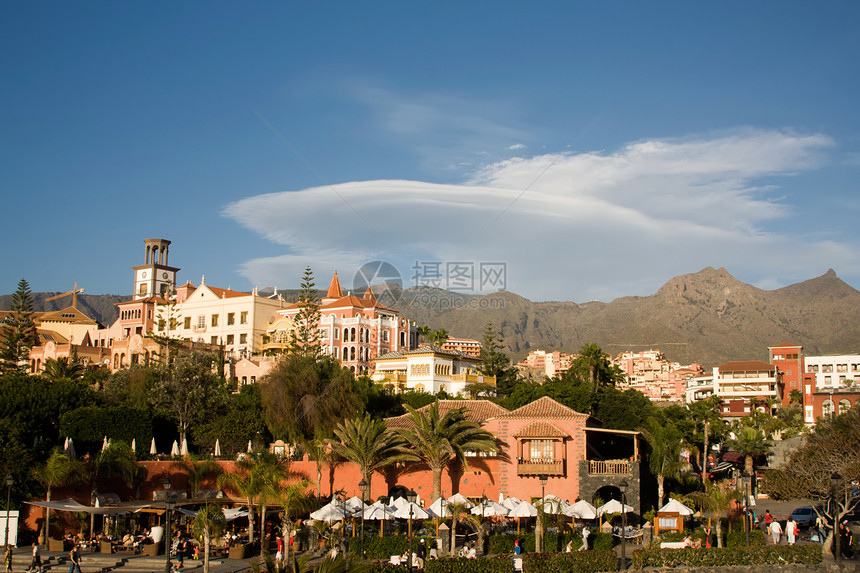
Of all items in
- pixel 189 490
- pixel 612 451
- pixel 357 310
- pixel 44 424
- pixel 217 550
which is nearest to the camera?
pixel 217 550

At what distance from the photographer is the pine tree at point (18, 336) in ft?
190

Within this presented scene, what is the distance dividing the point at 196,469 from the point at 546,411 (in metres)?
15.3

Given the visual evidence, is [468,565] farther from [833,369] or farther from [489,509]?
[833,369]

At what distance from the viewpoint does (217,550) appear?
89.2 feet

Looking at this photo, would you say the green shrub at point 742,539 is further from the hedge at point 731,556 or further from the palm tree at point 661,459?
the palm tree at point 661,459

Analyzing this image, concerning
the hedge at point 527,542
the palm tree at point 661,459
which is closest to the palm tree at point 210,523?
the hedge at point 527,542

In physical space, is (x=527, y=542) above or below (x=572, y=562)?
below

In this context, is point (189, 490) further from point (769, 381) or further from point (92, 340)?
point (769, 381)

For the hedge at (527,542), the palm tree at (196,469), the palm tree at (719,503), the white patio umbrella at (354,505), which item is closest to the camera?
the hedge at (527,542)

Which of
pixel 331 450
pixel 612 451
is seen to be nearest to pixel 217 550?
pixel 331 450

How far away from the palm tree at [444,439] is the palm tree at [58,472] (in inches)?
521

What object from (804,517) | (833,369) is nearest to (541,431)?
(804,517)

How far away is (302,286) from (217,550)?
101 ft

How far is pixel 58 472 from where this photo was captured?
29.2 meters
